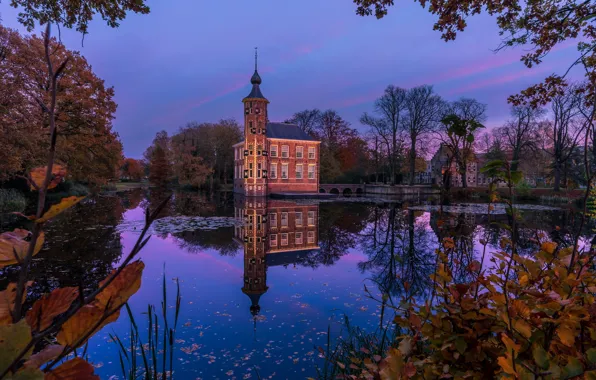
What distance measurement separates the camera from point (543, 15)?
4684 mm

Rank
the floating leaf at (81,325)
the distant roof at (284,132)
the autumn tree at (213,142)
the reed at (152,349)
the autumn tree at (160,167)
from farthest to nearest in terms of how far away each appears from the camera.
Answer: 1. the autumn tree at (160,167)
2. the autumn tree at (213,142)
3. the distant roof at (284,132)
4. the reed at (152,349)
5. the floating leaf at (81,325)

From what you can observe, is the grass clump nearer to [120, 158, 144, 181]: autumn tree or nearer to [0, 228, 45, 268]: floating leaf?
[0, 228, 45, 268]: floating leaf

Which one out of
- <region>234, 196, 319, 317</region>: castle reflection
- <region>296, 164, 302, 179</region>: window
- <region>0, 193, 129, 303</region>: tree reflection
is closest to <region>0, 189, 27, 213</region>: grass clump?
<region>0, 193, 129, 303</region>: tree reflection

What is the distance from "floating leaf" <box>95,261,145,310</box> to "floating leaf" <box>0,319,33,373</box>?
16 centimetres

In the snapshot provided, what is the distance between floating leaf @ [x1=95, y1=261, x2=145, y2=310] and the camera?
0.66 m

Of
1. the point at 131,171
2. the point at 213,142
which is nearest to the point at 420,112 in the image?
the point at 213,142

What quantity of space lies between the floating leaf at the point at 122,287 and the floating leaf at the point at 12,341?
16 centimetres

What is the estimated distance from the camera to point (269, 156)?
38938mm

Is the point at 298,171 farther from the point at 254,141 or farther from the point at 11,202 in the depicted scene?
the point at 11,202

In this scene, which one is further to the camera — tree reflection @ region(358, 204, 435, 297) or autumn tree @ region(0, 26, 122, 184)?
autumn tree @ region(0, 26, 122, 184)

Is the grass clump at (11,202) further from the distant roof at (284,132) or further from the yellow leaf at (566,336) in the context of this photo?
the distant roof at (284,132)

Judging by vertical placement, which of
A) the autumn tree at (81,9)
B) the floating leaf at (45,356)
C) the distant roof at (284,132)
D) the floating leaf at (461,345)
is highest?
the distant roof at (284,132)

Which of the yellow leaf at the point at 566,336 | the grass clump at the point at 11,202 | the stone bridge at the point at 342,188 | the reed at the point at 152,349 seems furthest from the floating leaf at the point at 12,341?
the stone bridge at the point at 342,188

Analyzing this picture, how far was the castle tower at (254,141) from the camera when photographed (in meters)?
36.6
